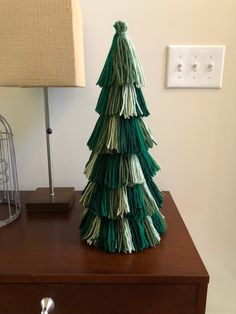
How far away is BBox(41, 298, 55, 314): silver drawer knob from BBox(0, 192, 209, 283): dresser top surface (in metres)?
0.04

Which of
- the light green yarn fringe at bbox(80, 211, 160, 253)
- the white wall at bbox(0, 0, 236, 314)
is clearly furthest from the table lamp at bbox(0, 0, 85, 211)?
the light green yarn fringe at bbox(80, 211, 160, 253)

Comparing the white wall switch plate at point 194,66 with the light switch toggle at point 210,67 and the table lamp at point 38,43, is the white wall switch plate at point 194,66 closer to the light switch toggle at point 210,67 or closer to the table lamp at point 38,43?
the light switch toggle at point 210,67

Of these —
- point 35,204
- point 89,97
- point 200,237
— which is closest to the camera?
point 35,204

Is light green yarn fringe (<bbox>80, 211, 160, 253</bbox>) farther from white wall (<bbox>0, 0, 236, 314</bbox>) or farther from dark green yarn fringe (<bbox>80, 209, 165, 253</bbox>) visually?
white wall (<bbox>0, 0, 236, 314</bbox>)

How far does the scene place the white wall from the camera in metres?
0.76

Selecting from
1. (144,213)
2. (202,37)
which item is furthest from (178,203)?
(202,37)

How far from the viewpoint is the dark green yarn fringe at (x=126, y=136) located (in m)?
0.50

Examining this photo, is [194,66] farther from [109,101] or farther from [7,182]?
[7,182]

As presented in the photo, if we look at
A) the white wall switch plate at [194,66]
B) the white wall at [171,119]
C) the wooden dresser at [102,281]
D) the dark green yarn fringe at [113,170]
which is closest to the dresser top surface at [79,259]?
the wooden dresser at [102,281]

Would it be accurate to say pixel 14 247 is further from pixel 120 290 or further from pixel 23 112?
pixel 23 112

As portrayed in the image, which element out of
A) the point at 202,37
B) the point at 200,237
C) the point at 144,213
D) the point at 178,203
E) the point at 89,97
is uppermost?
the point at 202,37

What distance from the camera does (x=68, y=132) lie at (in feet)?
2.76

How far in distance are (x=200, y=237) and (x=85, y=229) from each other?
511mm

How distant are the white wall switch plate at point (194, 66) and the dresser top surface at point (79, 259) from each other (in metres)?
0.43
